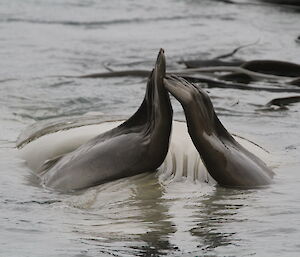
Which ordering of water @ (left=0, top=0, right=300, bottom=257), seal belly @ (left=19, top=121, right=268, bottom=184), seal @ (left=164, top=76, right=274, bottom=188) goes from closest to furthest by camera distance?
water @ (left=0, top=0, right=300, bottom=257)
seal @ (left=164, top=76, right=274, bottom=188)
seal belly @ (left=19, top=121, right=268, bottom=184)

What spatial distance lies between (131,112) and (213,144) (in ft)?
7.57

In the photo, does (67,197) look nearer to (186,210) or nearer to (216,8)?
(186,210)

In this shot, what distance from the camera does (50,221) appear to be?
3.32 meters

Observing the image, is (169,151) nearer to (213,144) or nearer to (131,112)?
(213,144)

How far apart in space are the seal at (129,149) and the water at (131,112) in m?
0.06

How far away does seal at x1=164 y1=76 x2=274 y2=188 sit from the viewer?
3.38m

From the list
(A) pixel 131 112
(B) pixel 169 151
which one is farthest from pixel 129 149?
(A) pixel 131 112

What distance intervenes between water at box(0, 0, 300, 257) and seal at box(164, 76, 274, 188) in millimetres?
66

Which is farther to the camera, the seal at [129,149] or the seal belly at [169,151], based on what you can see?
the seal belly at [169,151]

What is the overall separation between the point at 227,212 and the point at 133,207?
313mm

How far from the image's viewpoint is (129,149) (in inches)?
140

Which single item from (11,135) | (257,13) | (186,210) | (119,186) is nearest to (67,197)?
(119,186)

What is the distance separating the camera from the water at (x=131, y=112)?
3066 millimetres

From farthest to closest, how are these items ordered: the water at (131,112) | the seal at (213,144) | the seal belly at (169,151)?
the seal belly at (169,151), the seal at (213,144), the water at (131,112)
